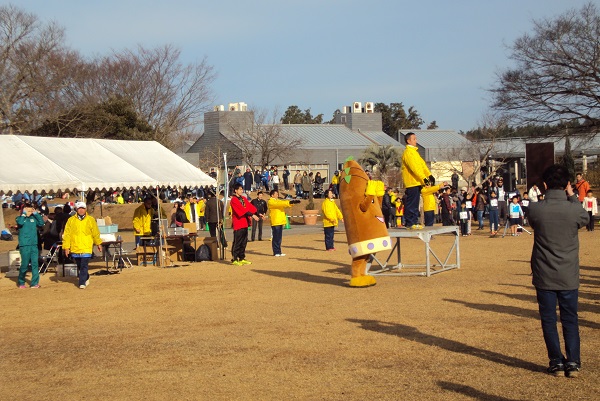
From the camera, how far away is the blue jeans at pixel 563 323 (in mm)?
7434

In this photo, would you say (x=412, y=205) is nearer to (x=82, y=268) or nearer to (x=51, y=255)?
(x=82, y=268)

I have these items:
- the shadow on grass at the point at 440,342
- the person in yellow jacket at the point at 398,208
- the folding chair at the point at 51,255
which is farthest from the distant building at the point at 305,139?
the shadow on grass at the point at 440,342

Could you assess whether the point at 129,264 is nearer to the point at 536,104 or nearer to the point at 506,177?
the point at 536,104

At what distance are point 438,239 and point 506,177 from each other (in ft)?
46.4

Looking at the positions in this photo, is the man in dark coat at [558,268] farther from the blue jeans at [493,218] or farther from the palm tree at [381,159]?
the palm tree at [381,159]

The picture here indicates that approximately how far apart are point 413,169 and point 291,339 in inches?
207

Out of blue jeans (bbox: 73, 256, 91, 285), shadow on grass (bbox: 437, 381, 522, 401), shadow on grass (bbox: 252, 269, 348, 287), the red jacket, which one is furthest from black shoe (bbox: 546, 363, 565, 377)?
the red jacket

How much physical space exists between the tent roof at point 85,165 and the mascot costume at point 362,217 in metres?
6.93

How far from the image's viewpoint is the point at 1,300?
600 inches

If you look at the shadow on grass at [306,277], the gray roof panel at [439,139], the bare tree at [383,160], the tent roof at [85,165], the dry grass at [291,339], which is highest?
the gray roof panel at [439,139]

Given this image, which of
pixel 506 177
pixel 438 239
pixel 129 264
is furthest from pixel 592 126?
pixel 129 264

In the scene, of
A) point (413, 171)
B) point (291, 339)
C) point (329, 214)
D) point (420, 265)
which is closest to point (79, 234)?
point (413, 171)

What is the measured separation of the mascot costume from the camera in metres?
14.0

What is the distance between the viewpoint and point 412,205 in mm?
15109
